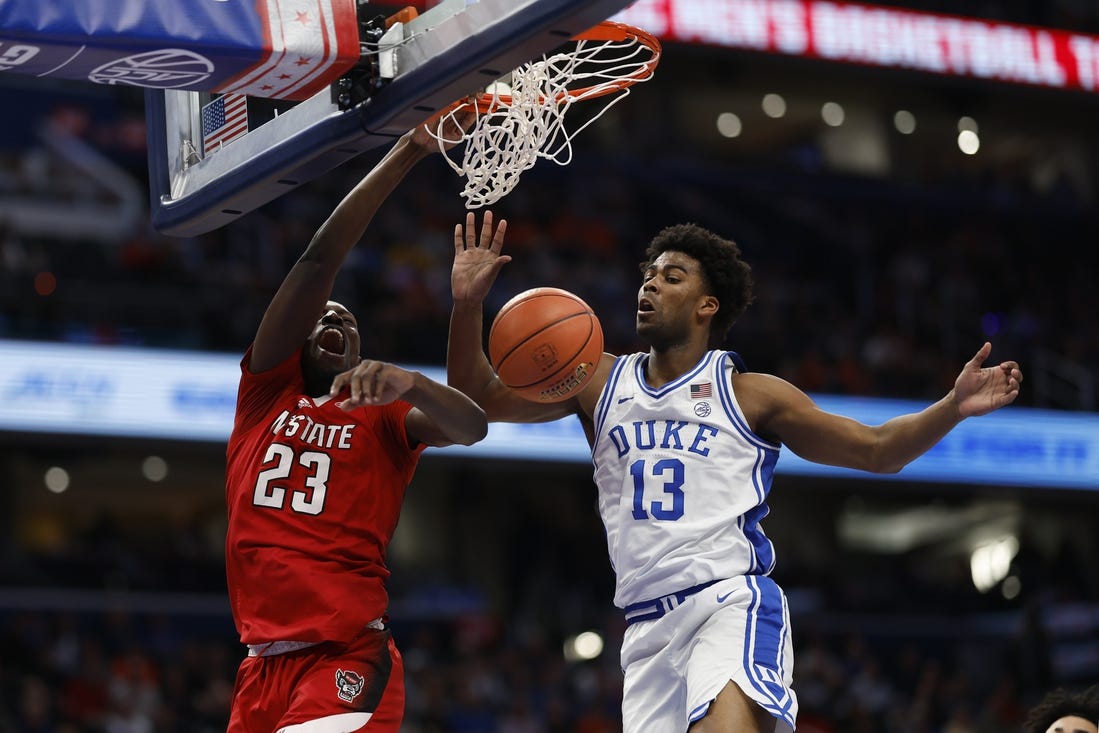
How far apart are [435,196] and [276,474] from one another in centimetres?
1370

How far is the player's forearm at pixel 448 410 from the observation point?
4.18 m

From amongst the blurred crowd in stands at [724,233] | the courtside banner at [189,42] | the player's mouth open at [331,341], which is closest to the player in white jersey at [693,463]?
the player's mouth open at [331,341]

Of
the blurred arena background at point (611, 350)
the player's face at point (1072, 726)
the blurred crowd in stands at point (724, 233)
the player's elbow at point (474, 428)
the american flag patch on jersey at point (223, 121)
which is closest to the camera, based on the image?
the player's elbow at point (474, 428)

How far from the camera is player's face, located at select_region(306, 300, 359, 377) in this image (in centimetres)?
479

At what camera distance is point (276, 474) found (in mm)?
4508

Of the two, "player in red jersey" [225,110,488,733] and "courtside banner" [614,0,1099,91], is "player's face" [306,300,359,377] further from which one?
"courtside banner" [614,0,1099,91]

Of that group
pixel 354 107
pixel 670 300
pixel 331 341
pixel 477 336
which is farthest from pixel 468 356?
pixel 354 107

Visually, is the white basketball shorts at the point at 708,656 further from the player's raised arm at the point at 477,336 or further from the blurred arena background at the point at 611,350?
the blurred arena background at the point at 611,350

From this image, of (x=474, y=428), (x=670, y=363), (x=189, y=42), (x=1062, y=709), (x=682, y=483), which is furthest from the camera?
(x=1062, y=709)

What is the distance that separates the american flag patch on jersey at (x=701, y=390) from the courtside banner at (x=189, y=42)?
157cm

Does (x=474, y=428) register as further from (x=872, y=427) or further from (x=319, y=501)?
(x=872, y=427)

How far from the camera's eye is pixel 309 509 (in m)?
4.46

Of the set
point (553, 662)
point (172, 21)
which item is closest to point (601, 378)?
point (172, 21)

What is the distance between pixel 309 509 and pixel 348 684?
1.75 feet
